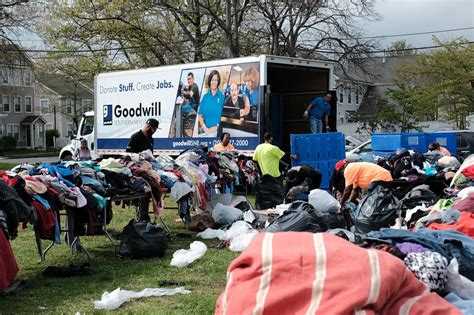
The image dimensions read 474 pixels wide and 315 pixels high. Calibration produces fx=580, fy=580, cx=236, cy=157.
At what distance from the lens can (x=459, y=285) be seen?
3387 mm

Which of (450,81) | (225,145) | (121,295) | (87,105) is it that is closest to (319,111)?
(225,145)

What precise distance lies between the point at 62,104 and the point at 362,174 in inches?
2111

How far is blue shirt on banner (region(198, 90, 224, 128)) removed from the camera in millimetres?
14250

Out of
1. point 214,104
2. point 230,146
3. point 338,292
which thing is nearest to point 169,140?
point 214,104

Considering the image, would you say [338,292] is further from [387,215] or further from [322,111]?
[322,111]

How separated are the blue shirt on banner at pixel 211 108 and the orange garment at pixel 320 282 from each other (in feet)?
37.6

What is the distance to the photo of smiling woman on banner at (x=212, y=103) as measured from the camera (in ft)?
46.6

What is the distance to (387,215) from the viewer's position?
7.46m

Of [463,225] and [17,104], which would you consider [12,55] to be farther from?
[17,104]

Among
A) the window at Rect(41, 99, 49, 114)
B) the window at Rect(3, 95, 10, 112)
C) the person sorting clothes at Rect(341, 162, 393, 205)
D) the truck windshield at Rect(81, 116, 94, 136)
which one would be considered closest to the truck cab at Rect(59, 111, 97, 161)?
the truck windshield at Rect(81, 116, 94, 136)

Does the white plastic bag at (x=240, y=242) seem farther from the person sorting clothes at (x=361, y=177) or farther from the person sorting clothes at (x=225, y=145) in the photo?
the person sorting clothes at (x=225, y=145)

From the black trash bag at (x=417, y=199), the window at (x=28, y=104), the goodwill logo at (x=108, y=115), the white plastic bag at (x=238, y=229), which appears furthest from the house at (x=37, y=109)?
the black trash bag at (x=417, y=199)

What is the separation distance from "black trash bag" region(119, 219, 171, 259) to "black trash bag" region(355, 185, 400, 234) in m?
2.49

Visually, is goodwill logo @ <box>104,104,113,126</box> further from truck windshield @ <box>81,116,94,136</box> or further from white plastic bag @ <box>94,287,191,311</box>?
white plastic bag @ <box>94,287,191,311</box>
